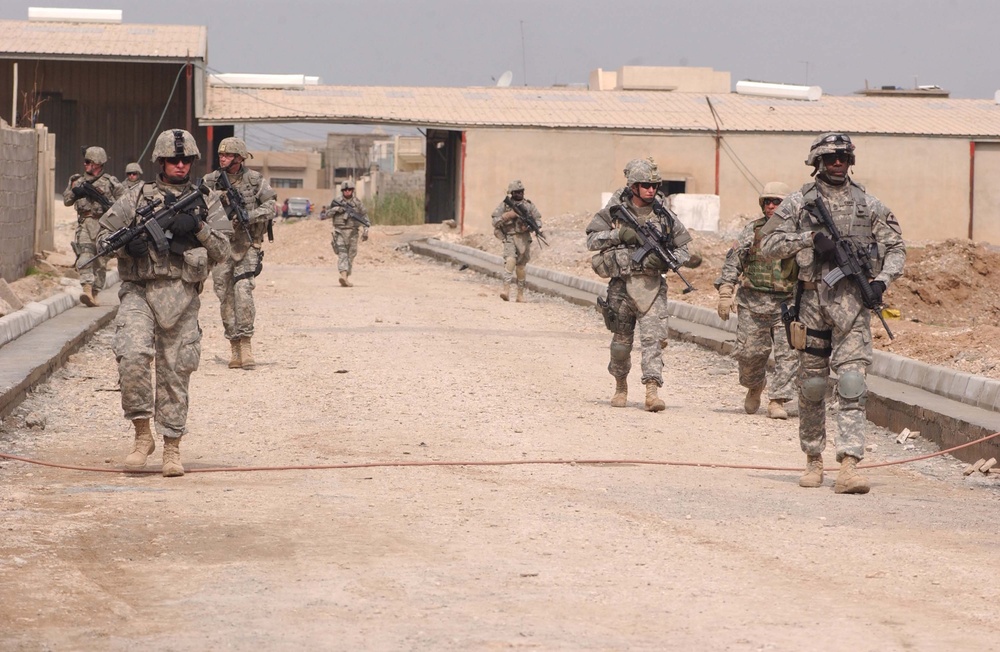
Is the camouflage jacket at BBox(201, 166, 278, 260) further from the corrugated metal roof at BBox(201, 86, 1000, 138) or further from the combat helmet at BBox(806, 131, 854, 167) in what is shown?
the corrugated metal roof at BBox(201, 86, 1000, 138)

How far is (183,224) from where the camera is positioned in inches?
309

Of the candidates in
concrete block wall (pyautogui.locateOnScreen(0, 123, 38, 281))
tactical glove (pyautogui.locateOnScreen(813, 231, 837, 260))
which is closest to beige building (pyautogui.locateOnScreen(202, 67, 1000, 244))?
concrete block wall (pyautogui.locateOnScreen(0, 123, 38, 281))

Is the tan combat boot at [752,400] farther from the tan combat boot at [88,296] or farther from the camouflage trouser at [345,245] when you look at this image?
the camouflage trouser at [345,245]

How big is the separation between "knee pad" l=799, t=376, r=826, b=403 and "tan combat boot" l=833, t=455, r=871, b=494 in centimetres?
37

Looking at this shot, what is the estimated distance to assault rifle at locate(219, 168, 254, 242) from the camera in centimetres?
1234

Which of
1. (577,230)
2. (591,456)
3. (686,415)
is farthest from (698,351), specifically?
(577,230)

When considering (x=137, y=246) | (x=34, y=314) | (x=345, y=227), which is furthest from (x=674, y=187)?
(x=137, y=246)

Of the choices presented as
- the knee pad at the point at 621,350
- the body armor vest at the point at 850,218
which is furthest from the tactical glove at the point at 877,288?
the knee pad at the point at 621,350

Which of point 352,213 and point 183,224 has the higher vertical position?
point 352,213

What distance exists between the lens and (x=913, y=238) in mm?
39781

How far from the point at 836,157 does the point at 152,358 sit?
3.88 meters

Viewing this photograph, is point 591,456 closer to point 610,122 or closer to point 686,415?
point 686,415

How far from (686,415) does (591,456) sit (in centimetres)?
233

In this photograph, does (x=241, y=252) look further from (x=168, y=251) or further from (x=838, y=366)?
(x=838, y=366)
